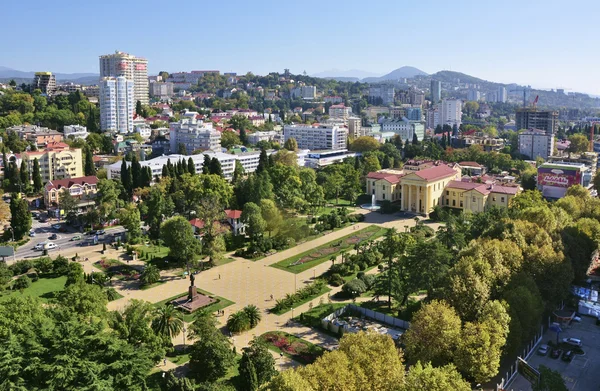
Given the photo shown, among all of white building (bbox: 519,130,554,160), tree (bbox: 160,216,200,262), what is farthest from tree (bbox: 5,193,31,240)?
white building (bbox: 519,130,554,160)

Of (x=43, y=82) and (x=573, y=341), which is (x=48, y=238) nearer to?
(x=573, y=341)

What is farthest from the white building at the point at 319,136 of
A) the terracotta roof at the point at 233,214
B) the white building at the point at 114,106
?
the terracotta roof at the point at 233,214

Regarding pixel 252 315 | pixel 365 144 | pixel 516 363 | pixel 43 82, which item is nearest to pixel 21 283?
pixel 252 315

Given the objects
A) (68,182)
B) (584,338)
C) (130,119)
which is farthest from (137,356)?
(130,119)

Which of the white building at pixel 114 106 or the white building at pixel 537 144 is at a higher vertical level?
the white building at pixel 114 106

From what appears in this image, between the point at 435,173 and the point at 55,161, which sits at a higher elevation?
the point at 55,161

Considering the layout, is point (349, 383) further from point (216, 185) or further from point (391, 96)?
point (391, 96)

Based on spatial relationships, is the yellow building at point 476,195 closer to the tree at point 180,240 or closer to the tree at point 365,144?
the tree at point 365,144
